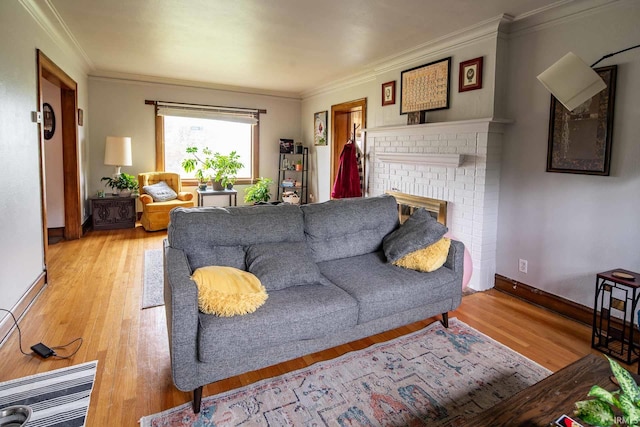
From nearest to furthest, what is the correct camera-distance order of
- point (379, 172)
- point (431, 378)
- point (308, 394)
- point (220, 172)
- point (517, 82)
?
1. point (308, 394)
2. point (431, 378)
3. point (517, 82)
4. point (379, 172)
5. point (220, 172)

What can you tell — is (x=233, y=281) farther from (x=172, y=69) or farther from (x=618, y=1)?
(x=172, y=69)

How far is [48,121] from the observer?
16.1 ft

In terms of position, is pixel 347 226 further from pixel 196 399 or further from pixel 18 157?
pixel 18 157

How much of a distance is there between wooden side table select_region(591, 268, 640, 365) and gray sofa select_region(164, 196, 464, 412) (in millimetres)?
908

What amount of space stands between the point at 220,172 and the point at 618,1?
18.1ft

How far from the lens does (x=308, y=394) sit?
197 cm

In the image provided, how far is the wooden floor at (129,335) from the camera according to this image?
1.98 metres

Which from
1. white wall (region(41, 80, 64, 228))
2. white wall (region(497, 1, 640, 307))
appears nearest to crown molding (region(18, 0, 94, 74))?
white wall (region(41, 80, 64, 228))

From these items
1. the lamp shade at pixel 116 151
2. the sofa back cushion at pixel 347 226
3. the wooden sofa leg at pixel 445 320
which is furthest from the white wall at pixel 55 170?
the wooden sofa leg at pixel 445 320

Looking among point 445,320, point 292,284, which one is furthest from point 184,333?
point 445,320

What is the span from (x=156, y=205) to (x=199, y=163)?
1396 millimetres

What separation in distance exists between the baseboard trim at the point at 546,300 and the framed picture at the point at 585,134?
1048 mm

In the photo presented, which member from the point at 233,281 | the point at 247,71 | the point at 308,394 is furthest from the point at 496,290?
the point at 247,71

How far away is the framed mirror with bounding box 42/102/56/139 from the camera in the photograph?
4867mm
